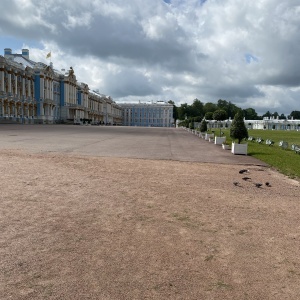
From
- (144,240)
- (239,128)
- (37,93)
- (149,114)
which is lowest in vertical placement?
(144,240)

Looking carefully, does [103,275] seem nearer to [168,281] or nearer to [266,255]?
[168,281]

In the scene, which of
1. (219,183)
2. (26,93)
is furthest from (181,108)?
(219,183)

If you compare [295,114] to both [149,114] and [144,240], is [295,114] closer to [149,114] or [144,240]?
[149,114]

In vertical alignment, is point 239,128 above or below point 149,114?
below

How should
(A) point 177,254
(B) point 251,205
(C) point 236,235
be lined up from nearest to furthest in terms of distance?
(A) point 177,254
(C) point 236,235
(B) point 251,205

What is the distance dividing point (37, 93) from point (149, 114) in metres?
80.4

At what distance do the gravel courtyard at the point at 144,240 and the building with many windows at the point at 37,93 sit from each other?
57.0 m

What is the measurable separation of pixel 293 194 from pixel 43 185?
627 cm

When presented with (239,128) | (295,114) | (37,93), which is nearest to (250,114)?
(295,114)

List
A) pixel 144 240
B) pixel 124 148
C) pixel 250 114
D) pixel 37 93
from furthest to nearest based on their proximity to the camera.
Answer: pixel 250 114
pixel 37 93
pixel 124 148
pixel 144 240

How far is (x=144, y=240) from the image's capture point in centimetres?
428

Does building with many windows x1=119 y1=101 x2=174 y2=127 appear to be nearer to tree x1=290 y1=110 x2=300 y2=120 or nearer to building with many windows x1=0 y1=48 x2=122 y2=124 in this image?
building with many windows x1=0 y1=48 x2=122 y2=124

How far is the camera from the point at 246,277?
11.2 ft

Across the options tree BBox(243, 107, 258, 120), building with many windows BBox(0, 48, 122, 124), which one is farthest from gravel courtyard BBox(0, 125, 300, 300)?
tree BBox(243, 107, 258, 120)
